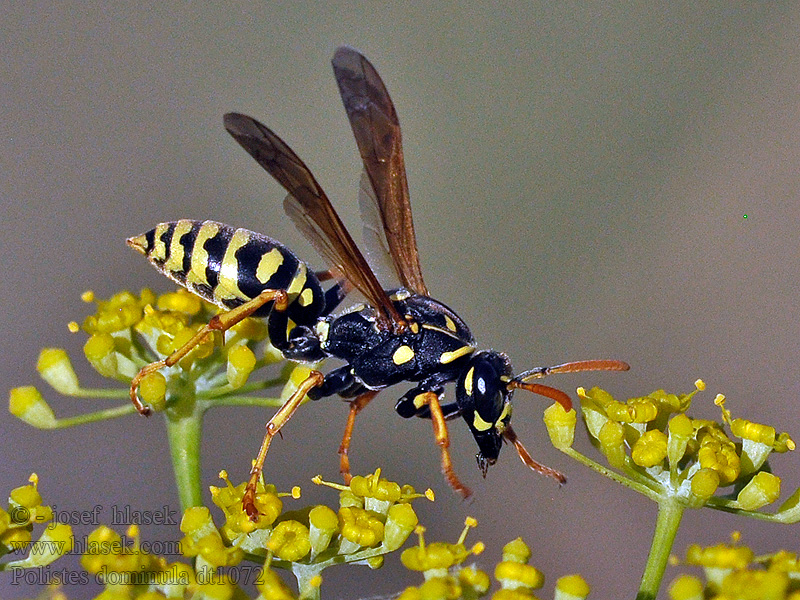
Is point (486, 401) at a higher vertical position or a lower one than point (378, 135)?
lower

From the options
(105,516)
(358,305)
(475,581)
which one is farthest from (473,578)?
(105,516)

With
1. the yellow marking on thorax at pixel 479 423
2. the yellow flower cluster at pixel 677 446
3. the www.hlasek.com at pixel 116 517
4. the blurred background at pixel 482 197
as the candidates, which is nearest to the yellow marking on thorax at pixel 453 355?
the yellow marking on thorax at pixel 479 423

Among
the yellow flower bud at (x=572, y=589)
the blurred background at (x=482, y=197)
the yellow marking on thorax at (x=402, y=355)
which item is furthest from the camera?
the blurred background at (x=482, y=197)

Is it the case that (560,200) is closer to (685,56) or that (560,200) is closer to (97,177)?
(685,56)

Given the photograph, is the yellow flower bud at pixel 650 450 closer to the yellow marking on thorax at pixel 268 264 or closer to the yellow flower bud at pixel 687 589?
the yellow flower bud at pixel 687 589

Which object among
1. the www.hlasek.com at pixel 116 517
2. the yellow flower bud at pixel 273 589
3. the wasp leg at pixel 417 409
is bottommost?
the www.hlasek.com at pixel 116 517

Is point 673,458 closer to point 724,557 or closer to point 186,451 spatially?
point 724,557

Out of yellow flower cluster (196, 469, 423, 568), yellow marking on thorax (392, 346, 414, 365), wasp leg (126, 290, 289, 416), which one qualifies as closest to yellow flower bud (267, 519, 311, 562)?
yellow flower cluster (196, 469, 423, 568)

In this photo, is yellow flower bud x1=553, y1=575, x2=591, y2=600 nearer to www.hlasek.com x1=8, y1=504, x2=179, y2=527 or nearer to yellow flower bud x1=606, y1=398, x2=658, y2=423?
yellow flower bud x1=606, y1=398, x2=658, y2=423
